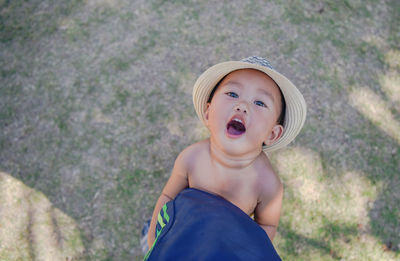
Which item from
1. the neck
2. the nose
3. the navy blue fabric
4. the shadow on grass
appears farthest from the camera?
the shadow on grass

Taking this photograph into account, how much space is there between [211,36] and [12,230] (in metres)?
2.69

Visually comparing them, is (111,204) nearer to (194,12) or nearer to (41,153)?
(41,153)

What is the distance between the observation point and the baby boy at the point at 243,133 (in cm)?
180

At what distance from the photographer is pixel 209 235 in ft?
4.77

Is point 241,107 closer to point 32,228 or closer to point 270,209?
point 270,209

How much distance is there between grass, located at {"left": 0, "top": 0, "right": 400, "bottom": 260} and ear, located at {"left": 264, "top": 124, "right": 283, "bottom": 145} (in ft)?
2.93

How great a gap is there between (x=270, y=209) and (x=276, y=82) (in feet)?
2.79

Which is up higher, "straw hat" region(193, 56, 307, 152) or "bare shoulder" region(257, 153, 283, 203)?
"straw hat" region(193, 56, 307, 152)

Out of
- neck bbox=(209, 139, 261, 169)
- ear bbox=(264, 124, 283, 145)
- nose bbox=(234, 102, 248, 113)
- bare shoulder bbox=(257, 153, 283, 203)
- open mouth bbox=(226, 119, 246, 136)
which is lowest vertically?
bare shoulder bbox=(257, 153, 283, 203)

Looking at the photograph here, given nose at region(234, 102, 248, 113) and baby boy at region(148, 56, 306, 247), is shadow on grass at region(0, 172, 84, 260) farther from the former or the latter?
nose at region(234, 102, 248, 113)

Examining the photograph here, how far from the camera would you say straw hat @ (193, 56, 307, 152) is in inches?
70.5

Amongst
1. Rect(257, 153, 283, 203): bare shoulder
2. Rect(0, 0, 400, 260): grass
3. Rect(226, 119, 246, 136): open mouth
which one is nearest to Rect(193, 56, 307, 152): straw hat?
Rect(257, 153, 283, 203): bare shoulder

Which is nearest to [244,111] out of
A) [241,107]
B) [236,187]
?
[241,107]

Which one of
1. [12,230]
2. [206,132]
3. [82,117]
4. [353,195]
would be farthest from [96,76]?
[353,195]
